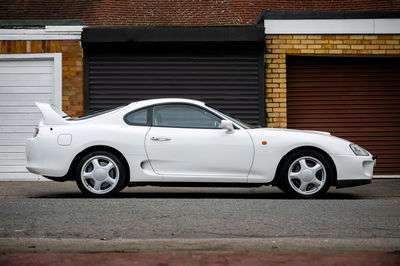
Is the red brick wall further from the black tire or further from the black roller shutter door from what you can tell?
the black tire

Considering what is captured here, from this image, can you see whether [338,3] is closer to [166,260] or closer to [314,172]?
[314,172]

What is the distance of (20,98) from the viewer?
14867mm

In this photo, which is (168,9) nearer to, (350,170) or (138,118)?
(138,118)

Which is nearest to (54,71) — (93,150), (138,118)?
(138,118)

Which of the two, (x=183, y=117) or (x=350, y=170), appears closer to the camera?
(x=350, y=170)

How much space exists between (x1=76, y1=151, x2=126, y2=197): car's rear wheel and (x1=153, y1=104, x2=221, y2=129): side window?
31.5 inches

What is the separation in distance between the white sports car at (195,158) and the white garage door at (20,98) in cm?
571

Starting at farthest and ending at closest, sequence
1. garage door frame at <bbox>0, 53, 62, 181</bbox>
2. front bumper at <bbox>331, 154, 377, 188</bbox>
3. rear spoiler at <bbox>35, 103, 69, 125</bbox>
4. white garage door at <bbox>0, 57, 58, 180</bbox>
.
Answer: white garage door at <bbox>0, 57, 58, 180</bbox>
garage door frame at <bbox>0, 53, 62, 181</bbox>
rear spoiler at <bbox>35, 103, 69, 125</bbox>
front bumper at <bbox>331, 154, 377, 188</bbox>

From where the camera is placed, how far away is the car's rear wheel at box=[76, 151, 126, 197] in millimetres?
9078

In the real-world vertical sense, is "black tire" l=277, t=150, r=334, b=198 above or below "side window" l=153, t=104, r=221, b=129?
below

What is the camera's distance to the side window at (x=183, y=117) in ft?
30.9

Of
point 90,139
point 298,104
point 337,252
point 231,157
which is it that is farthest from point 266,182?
point 298,104

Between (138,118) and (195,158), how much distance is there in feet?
3.15

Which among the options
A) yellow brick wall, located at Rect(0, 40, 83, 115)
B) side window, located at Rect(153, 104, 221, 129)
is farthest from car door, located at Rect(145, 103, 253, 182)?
yellow brick wall, located at Rect(0, 40, 83, 115)
